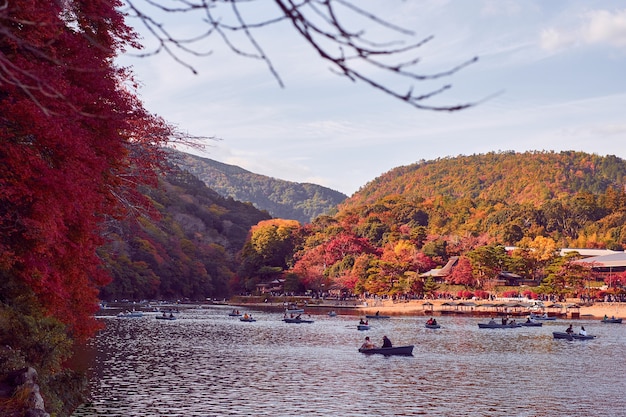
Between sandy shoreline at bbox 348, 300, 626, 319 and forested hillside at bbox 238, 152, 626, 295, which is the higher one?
forested hillside at bbox 238, 152, 626, 295

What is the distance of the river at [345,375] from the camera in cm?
2209

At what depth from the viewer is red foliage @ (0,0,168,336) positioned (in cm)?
1347

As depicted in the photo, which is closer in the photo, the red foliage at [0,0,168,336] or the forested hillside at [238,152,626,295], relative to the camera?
the red foliage at [0,0,168,336]

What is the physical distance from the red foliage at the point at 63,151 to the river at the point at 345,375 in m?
5.40

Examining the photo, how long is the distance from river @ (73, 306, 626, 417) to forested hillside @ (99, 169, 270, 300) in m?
31.2

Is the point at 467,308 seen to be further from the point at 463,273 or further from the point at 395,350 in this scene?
the point at 395,350

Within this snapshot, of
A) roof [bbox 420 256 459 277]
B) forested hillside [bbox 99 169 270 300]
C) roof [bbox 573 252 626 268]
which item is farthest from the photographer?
roof [bbox 420 256 459 277]

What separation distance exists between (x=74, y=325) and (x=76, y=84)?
701 cm

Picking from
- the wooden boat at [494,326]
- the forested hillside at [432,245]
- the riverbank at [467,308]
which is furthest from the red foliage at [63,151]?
the forested hillside at [432,245]

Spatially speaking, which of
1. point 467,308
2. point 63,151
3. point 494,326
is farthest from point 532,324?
point 63,151

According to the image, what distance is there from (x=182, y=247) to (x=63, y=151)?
103m

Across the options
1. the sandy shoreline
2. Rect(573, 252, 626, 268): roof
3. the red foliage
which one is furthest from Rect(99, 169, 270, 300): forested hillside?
Rect(573, 252, 626, 268): roof

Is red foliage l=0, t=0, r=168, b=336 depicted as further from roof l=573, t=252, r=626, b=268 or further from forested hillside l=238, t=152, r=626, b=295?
roof l=573, t=252, r=626, b=268

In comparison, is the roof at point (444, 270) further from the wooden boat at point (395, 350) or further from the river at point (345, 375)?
Answer: the wooden boat at point (395, 350)
